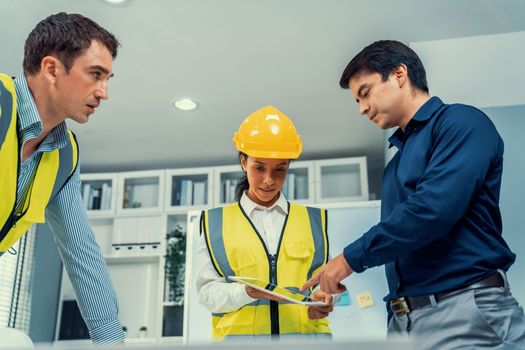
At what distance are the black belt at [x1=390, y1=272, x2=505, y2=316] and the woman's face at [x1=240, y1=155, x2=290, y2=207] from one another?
1.89 feet

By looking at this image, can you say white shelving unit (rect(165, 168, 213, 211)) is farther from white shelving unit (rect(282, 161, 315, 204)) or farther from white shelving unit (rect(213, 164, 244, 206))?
white shelving unit (rect(282, 161, 315, 204))

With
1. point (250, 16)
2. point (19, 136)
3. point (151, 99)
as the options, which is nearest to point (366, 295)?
point (250, 16)

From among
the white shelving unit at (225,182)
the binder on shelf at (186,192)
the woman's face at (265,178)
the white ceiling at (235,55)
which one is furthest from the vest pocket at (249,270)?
the binder on shelf at (186,192)

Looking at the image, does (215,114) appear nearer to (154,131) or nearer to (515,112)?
(154,131)

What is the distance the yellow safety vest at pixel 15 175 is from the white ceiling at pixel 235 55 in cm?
195

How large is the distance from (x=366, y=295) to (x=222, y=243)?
6.28 feet

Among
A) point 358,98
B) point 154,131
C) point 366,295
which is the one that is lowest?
point 366,295

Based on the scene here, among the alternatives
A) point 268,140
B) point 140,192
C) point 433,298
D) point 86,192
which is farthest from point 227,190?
point 433,298

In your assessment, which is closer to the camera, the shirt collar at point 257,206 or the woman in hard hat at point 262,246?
the woman in hard hat at point 262,246

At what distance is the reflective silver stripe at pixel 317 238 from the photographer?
1787mm

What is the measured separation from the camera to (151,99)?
434cm

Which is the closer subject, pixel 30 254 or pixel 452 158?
pixel 452 158

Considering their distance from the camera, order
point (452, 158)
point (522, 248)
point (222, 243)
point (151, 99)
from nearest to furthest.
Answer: point (452, 158)
point (222, 243)
point (522, 248)
point (151, 99)

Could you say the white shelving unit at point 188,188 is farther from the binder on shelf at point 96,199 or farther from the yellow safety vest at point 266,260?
the yellow safety vest at point 266,260
